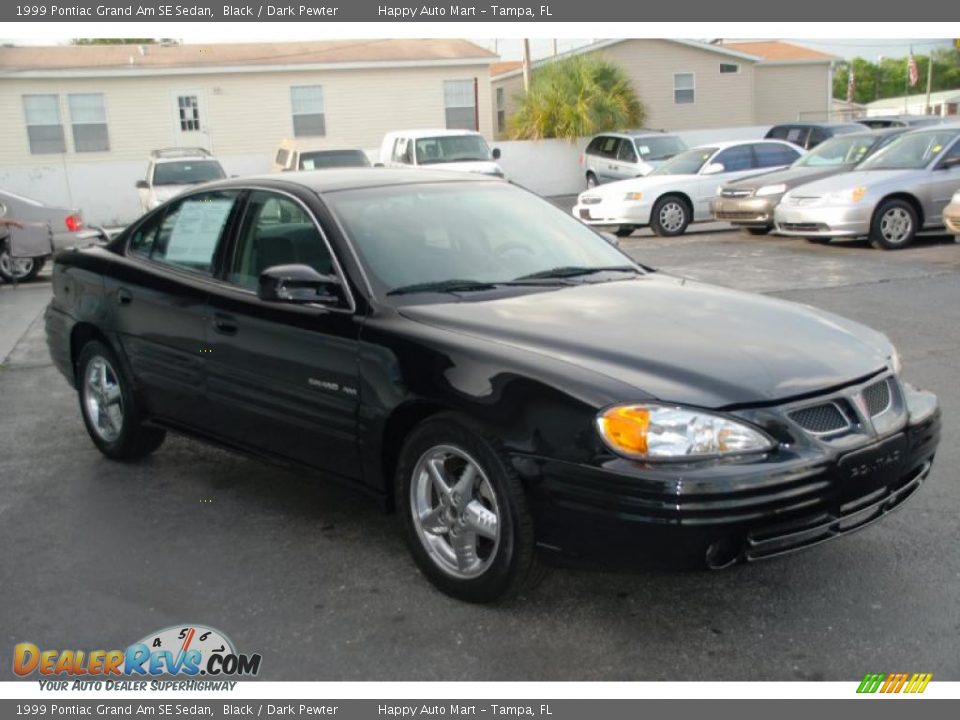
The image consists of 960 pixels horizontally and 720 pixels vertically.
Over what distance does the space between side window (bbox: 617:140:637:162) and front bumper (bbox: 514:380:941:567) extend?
23118mm

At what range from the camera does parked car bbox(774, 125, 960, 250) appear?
14109mm

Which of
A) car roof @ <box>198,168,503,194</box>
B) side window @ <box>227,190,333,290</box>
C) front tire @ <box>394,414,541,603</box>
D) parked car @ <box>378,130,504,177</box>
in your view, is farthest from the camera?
parked car @ <box>378,130,504,177</box>

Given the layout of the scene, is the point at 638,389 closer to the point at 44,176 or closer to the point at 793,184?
the point at 793,184

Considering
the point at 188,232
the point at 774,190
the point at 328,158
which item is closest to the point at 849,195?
the point at 774,190

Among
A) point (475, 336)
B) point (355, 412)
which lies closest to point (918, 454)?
point (475, 336)

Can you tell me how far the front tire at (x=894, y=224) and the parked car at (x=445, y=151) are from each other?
9.04 m

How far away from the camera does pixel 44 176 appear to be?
1088 inches

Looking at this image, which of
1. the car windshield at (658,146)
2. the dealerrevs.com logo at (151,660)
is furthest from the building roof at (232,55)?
the dealerrevs.com logo at (151,660)

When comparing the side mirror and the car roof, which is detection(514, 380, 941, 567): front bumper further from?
the car roof

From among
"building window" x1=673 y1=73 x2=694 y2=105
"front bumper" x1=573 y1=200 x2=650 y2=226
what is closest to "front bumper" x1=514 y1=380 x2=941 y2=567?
"front bumper" x1=573 y1=200 x2=650 y2=226

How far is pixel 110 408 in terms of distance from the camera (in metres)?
6.02

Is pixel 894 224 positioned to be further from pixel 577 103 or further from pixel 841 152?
pixel 577 103

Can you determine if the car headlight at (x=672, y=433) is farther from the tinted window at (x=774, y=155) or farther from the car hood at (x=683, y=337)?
the tinted window at (x=774, y=155)

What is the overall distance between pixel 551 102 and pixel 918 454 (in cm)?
2952
